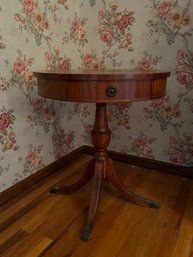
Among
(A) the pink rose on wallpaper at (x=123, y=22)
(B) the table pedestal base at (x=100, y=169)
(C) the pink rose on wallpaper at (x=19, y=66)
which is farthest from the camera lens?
(A) the pink rose on wallpaper at (x=123, y=22)

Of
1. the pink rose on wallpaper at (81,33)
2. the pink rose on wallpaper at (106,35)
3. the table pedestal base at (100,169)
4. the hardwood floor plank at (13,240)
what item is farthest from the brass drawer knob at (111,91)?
the pink rose on wallpaper at (81,33)

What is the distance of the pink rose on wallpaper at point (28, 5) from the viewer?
124cm

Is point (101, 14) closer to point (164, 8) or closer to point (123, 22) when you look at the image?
point (123, 22)

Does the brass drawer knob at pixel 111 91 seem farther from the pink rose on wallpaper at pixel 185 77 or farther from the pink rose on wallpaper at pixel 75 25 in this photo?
the pink rose on wallpaper at pixel 75 25

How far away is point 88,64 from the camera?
5.57 feet

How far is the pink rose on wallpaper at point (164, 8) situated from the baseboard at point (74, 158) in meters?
0.88

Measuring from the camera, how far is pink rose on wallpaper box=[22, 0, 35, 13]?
1.24m

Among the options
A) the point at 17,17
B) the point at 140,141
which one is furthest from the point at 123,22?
the point at 140,141

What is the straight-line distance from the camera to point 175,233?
1062 millimetres

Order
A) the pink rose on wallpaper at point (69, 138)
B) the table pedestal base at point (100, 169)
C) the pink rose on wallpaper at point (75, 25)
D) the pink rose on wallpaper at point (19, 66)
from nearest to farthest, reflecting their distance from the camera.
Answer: the table pedestal base at point (100, 169) → the pink rose on wallpaper at point (19, 66) → the pink rose on wallpaper at point (75, 25) → the pink rose on wallpaper at point (69, 138)

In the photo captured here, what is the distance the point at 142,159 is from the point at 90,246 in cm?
79

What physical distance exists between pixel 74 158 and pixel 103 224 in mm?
738

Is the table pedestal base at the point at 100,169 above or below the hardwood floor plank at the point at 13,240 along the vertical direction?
above

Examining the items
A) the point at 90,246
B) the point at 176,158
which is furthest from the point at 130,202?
the point at 176,158
